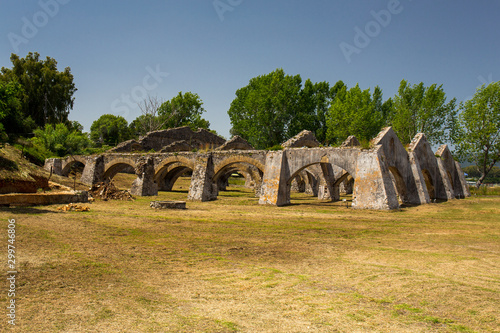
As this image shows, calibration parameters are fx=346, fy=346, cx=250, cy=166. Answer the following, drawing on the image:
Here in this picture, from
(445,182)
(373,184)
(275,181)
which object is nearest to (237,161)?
(275,181)

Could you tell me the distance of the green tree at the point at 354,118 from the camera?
34.4 m

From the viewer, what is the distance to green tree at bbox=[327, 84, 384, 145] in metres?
34.4

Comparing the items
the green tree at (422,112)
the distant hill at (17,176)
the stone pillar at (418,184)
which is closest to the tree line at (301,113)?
the green tree at (422,112)

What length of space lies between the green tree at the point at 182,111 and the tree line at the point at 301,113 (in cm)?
561

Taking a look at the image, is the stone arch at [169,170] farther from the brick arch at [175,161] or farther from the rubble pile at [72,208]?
the rubble pile at [72,208]

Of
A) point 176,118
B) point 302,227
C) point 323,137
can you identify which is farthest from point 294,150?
point 176,118

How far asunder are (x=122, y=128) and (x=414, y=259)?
150ft

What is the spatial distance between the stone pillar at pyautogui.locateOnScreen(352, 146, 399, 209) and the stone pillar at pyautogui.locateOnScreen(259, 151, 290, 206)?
343 cm

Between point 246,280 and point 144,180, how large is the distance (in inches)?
675

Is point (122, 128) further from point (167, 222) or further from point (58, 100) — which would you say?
point (167, 222)

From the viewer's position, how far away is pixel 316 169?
23.4m

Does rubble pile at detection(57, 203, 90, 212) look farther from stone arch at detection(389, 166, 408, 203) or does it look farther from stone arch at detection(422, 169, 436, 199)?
stone arch at detection(422, 169, 436, 199)

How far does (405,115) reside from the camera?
33531 mm

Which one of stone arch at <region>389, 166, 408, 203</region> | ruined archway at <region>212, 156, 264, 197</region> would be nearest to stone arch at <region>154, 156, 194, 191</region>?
ruined archway at <region>212, 156, 264, 197</region>
